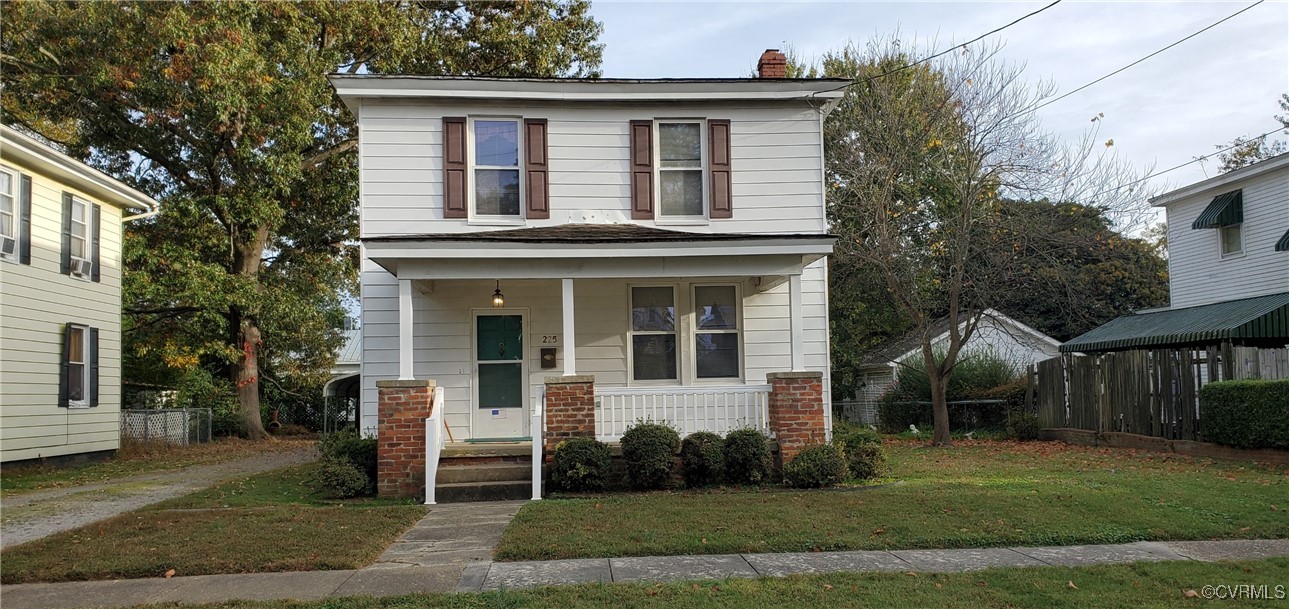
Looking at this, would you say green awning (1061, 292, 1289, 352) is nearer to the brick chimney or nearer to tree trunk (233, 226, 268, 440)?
the brick chimney

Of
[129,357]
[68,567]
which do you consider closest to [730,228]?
[68,567]

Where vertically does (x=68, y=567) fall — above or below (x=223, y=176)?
below

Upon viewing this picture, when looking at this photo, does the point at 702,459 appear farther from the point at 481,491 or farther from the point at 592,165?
the point at 592,165

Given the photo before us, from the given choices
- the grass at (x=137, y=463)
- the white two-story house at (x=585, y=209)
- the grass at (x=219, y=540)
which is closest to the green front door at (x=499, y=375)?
the white two-story house at (x=585, y=209)

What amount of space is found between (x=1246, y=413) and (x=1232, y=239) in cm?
1107

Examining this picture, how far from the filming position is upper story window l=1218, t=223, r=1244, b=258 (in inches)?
872

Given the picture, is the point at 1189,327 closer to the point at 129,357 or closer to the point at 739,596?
the point at 739,596

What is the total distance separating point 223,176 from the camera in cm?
2203

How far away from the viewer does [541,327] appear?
13516mm

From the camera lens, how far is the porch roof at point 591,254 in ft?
37.1

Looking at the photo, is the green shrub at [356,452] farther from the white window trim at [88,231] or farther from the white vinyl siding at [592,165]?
the white window trim at [88,231]

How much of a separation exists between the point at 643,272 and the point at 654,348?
75.8 inches

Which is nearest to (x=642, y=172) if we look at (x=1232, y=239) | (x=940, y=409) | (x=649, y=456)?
(x=649, y=456)

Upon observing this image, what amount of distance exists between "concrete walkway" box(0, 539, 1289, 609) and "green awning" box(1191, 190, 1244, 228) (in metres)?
17.7
